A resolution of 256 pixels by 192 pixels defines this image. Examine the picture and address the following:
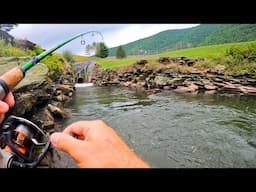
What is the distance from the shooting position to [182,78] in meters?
16.8

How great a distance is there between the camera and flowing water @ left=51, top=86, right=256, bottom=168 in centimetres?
531

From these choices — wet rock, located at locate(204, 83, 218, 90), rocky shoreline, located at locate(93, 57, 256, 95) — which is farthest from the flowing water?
wet rock, located at locate(204, 83, 218, 90)

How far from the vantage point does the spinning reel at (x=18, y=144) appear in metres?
0.87

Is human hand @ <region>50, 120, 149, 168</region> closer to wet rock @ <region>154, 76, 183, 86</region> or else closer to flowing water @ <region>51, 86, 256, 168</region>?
flowing water @ <region>51, 86, 256, 168</region>

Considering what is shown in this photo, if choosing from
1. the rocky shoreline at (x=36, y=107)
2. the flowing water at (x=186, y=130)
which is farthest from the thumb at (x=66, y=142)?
the rocky shoreline at (x=36, y=107)

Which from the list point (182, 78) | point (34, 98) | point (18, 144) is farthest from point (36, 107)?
point (182, 78)

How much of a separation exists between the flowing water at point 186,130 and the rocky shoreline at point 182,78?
2.74 meters

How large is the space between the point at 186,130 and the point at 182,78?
9.93 metres

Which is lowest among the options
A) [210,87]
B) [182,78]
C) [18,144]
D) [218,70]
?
[210,87]

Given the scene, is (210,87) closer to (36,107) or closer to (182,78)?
(182,78)

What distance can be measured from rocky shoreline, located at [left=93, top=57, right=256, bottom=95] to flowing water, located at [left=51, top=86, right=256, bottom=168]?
274 centimetres
